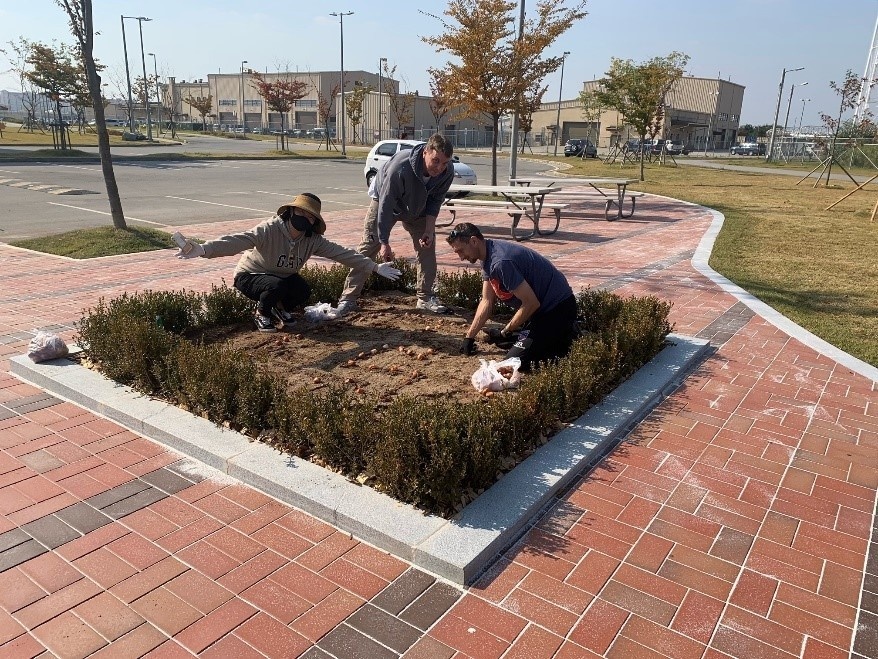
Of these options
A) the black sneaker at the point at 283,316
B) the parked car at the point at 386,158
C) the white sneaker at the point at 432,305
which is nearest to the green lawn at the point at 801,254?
the white sneaker at the point at 432,305

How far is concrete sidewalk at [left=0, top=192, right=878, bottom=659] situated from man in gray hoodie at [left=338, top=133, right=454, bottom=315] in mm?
2515

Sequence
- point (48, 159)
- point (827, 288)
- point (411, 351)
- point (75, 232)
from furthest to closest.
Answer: point (48, 159)
point (75, 232)
point (827, 288)
point (411, 351)

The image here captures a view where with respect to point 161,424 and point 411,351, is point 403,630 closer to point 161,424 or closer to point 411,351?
point 161,424

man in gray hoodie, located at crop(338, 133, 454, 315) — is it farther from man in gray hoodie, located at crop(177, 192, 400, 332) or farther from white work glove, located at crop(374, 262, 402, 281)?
man in gray hoodie, located at crop(177, 192, 400, 332)

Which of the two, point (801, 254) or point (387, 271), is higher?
point (387, 271)

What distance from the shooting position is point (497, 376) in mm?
4418

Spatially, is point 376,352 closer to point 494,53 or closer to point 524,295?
point 524,295

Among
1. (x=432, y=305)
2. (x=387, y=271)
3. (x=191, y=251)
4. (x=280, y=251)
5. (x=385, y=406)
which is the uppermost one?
(x=191, y=251)

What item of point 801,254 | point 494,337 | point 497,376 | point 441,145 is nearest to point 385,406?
point 497,376

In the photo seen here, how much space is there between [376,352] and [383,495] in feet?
6.54

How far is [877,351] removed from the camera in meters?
5.91

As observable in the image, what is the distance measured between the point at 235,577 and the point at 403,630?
0.77m

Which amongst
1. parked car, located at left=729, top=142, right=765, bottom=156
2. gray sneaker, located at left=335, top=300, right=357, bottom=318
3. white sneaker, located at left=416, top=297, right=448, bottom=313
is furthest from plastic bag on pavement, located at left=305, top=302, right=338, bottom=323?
parked car, located at left=729, top=142, right=765, bottom=156

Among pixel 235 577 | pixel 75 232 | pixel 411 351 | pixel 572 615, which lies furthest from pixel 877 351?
pixel 75 232
